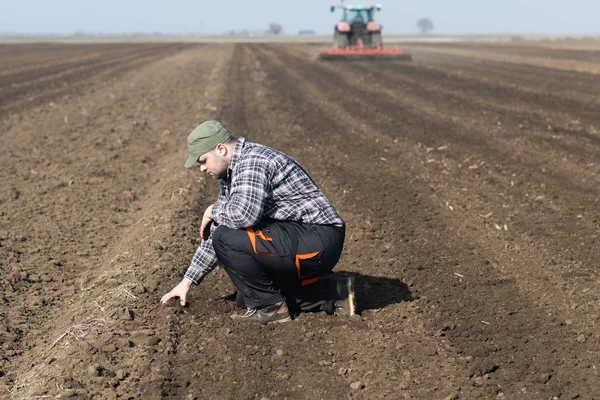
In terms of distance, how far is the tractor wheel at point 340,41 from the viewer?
3225 centimetres

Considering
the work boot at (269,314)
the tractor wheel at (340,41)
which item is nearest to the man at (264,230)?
the work boot at (269,314)

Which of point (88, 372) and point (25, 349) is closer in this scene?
point (88, 372)

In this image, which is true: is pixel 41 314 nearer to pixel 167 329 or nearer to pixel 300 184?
pixel 167 329

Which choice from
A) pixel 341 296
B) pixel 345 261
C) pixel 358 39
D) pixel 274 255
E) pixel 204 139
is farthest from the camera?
pixel 358 39

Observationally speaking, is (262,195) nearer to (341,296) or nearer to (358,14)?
(341,296)

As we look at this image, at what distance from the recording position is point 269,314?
15.9 feet

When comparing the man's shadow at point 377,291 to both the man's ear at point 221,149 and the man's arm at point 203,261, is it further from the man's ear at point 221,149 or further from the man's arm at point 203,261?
the man's ear at point 221,149

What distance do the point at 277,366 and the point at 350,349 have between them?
480 millimetres

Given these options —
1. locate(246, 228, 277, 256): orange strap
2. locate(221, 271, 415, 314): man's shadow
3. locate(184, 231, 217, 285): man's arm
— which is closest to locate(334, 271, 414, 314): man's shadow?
locate(221, 271, 415, 314): man's shadow

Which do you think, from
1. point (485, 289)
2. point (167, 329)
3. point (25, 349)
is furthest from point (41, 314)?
point (485, 289)

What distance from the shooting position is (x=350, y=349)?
4.47 meters

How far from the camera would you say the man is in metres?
4.42

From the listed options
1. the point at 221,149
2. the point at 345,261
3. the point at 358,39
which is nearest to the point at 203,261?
the point at 221,149

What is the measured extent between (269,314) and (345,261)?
56.4 inches
